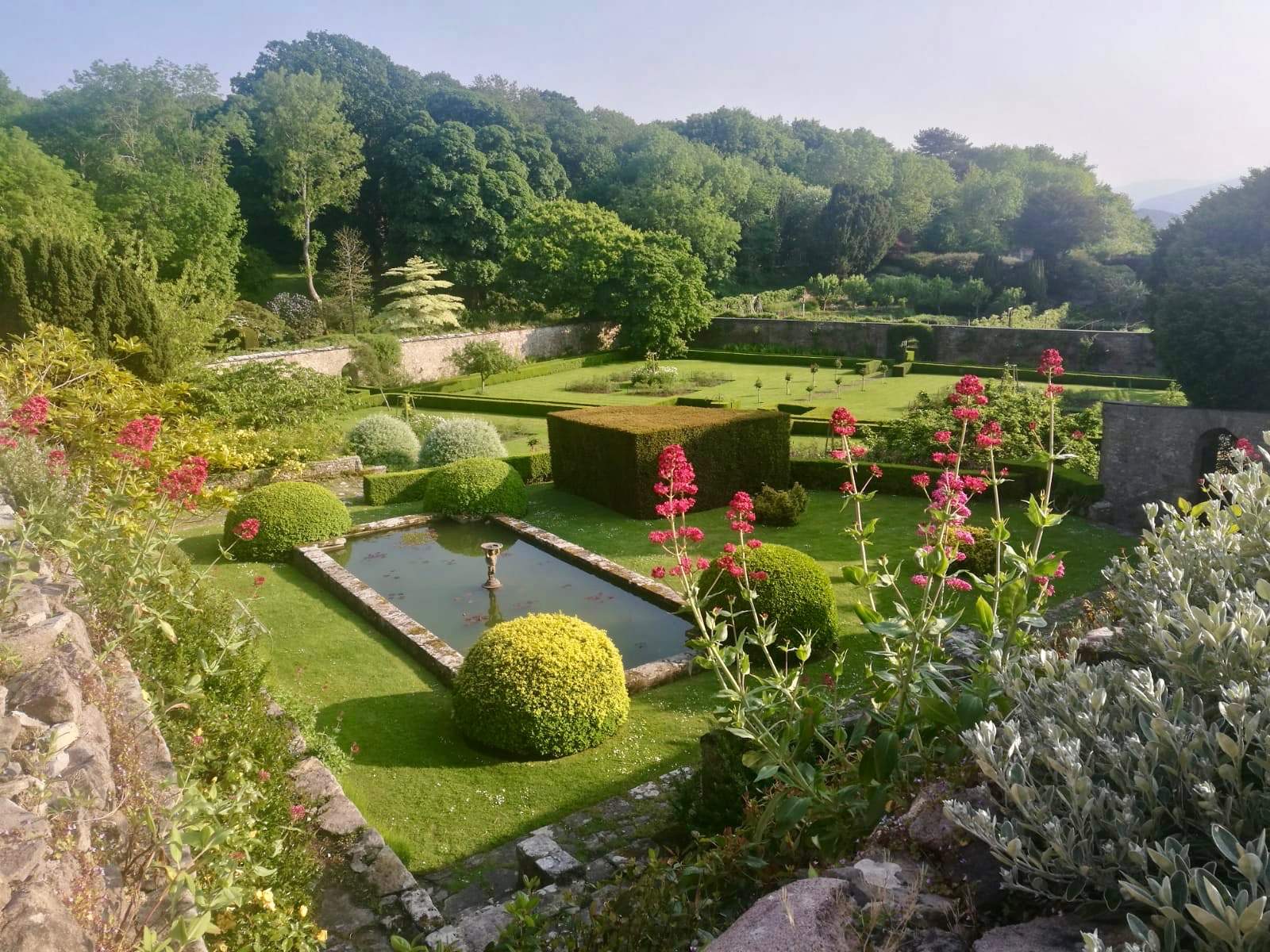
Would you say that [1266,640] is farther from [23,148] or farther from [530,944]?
[23,148]

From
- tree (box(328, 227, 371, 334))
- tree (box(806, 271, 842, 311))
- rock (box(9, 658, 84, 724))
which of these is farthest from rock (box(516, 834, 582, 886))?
tree (box(806, 271, 842, 311))

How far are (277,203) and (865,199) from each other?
36.2 metres

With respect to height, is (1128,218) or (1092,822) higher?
(1128,218)

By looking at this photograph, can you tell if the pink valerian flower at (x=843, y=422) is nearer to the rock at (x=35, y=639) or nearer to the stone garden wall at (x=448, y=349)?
the rock at (x=35, y=639)

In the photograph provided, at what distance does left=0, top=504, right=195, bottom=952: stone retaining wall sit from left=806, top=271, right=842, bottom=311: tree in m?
46.8

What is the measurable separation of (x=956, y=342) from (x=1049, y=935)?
110 feet

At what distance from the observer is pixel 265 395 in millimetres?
18812

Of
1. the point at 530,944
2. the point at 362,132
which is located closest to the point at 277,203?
the point at 362,132

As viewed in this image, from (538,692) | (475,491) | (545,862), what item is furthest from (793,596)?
(475,491)

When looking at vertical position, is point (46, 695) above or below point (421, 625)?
above

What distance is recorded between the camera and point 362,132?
51.2 meters

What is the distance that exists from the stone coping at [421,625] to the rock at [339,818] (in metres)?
2.45

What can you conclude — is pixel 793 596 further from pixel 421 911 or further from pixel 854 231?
pixel 854 231

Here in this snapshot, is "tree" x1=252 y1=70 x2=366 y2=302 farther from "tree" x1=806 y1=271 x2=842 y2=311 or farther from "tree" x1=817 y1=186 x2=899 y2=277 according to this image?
"tree" x1=817 y1=186 x2=899 y2=277
